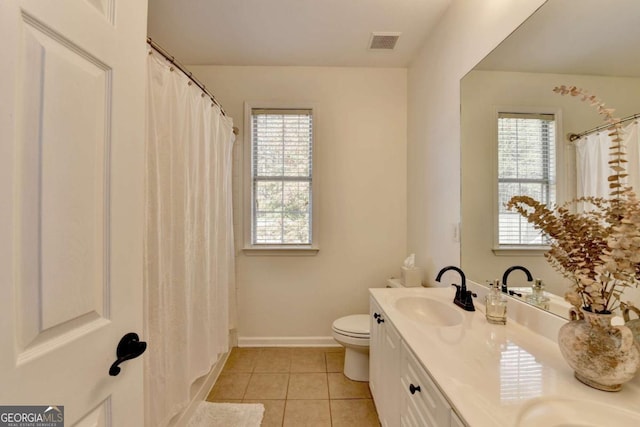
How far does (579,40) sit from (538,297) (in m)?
1.00

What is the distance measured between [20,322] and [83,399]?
0.78 feet

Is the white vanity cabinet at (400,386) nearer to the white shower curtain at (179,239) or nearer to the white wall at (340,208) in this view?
the white wall at (340,208)

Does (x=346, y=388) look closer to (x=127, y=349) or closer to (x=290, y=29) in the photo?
(x=127, y=349)

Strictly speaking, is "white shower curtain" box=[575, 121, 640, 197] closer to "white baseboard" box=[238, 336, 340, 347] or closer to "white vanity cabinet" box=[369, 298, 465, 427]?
"white vanity cabinet" box=[369, 298, 465, 427]

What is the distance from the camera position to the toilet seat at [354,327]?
75.5 inches

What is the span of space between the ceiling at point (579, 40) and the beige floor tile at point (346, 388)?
2.10 m

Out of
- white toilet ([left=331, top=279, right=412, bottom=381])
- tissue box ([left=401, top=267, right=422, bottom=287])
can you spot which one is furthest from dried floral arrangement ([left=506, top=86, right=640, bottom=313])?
white toilet ([left=331, top=279, right=412, bottom=381])

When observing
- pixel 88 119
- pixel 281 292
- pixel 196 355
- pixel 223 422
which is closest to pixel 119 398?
pixel 88 119

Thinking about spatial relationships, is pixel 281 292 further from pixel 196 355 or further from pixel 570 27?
pixel 570 27

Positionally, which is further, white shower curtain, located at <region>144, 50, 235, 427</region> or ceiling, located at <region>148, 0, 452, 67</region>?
ceiling, located at <region>148, 0, 452, 67</region>

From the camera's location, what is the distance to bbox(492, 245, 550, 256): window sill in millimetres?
1111

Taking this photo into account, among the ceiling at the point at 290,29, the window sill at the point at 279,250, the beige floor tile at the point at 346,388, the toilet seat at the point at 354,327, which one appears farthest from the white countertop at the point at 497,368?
the ceiling at the point at 290,29

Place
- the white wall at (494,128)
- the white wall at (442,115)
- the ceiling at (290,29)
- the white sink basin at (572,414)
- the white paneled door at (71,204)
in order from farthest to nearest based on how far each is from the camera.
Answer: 1. the ceiling at (290,29)
2. the white wall at (442,115)
3. the white wall at (494,128)
4. the white sink basin at (572,414)
5. the white paneled door at (71,204)

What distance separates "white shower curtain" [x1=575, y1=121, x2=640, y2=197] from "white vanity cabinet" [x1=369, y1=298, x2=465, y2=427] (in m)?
0.85
